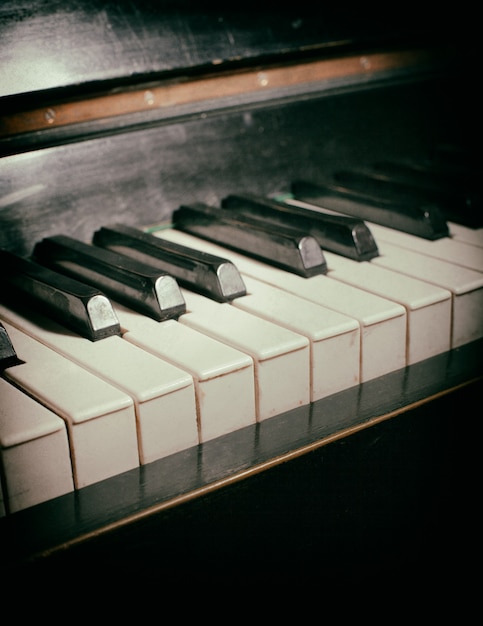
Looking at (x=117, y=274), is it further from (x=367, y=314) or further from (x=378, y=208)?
(x=378, y=208)

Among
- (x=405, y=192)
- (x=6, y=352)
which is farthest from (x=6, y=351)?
(x=405, y=192)

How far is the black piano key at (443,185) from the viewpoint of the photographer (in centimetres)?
154

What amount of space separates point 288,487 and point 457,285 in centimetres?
43

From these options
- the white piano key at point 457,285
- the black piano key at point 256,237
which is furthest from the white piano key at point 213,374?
the white piano key at point 457,285

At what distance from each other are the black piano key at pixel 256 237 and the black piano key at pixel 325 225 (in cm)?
6

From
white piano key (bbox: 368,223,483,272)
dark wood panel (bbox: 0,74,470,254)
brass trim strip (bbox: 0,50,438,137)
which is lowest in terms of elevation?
white piano key (bbox: 368,223,483,272)

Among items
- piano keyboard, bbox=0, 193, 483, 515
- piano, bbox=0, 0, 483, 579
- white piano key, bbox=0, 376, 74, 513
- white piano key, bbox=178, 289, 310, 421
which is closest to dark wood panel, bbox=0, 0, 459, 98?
piano, bbox=0, 0, 483, 579

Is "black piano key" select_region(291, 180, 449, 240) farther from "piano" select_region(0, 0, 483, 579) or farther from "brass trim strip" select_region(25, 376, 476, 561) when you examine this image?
"brass trim strip" select_region(25, 376, 476, 561)

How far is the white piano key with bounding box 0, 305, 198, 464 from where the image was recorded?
950 mm

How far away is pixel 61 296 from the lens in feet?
3.76

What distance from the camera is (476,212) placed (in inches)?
60.7

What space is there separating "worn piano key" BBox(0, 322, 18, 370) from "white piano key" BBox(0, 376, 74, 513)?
0.35 ft

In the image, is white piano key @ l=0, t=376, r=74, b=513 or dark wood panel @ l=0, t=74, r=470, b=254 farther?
dark wood panel @ l=0, t=74, r=470, b=254

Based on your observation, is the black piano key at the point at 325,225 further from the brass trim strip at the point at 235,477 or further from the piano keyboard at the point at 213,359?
the brass trim strip at the point at 235,477
